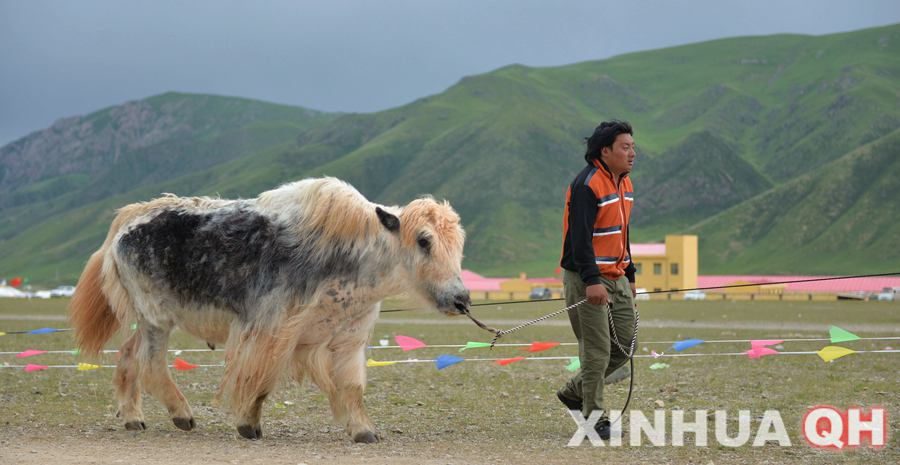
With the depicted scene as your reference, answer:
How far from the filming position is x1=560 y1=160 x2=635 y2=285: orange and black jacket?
805 cm

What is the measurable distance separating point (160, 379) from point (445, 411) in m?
2.95

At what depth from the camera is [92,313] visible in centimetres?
987

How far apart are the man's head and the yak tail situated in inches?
193

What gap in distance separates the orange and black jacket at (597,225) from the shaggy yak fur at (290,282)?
97 cm

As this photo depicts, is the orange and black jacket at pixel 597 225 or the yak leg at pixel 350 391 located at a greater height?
the orange and black jacket at pixel 597 225

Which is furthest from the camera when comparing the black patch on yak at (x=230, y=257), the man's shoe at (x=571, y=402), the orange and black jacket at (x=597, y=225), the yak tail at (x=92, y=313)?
the yak tail at (x=92, y=313)

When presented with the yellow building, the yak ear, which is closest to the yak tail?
the yak ear

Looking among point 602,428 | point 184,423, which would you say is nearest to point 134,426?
point 184,423

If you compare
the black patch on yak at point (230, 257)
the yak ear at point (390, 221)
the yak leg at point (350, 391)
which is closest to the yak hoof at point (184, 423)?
the black patch on yak at point (230, 257)

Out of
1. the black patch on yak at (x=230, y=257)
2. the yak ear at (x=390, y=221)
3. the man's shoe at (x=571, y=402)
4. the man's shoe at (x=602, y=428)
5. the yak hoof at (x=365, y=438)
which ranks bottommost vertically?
the yak hoof at (x=365, y=438)

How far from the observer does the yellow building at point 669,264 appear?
8988cm

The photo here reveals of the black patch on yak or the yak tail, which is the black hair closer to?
the black patch on yak

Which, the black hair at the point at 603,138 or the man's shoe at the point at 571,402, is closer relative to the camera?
the black hair at the point at 603,138

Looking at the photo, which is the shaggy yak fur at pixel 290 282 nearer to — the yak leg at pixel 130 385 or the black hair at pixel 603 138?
the yak leg at pixel 130 385
